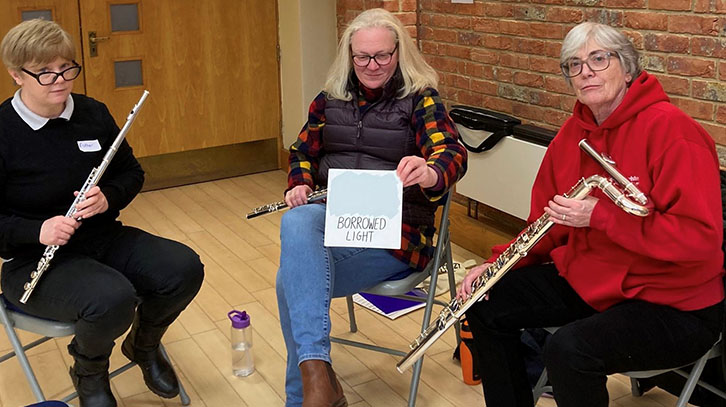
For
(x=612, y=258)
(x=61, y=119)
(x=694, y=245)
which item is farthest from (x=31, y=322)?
(x=694, y=245)

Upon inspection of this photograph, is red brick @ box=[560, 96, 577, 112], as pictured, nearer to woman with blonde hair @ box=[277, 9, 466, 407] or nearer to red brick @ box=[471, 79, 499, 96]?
red brick @ box=[471, 79, 499, 96]

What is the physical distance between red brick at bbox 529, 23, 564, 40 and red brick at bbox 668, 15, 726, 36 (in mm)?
530

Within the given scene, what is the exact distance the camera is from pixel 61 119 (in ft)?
8.03

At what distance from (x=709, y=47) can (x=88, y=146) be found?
195 cm

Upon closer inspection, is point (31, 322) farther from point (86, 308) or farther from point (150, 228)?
point (150, 228)

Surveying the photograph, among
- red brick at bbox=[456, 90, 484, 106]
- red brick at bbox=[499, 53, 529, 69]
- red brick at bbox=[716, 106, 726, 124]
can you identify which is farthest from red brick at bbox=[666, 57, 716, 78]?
red brick at bbox=[456, 90, 484, 106]

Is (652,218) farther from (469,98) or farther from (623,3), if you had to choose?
(469,98)

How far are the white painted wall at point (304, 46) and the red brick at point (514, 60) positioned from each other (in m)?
1.49

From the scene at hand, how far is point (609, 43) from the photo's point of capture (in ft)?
6.87

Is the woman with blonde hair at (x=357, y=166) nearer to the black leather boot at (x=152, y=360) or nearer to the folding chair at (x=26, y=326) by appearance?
the black leather boot at (x=152, y=360)

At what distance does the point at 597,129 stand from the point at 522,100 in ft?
4.88

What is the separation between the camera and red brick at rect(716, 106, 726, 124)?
2768mm

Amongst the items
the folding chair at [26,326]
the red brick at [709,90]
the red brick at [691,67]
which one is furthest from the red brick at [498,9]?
the folding chair at [26,326]

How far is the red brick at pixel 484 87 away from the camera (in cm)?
376
